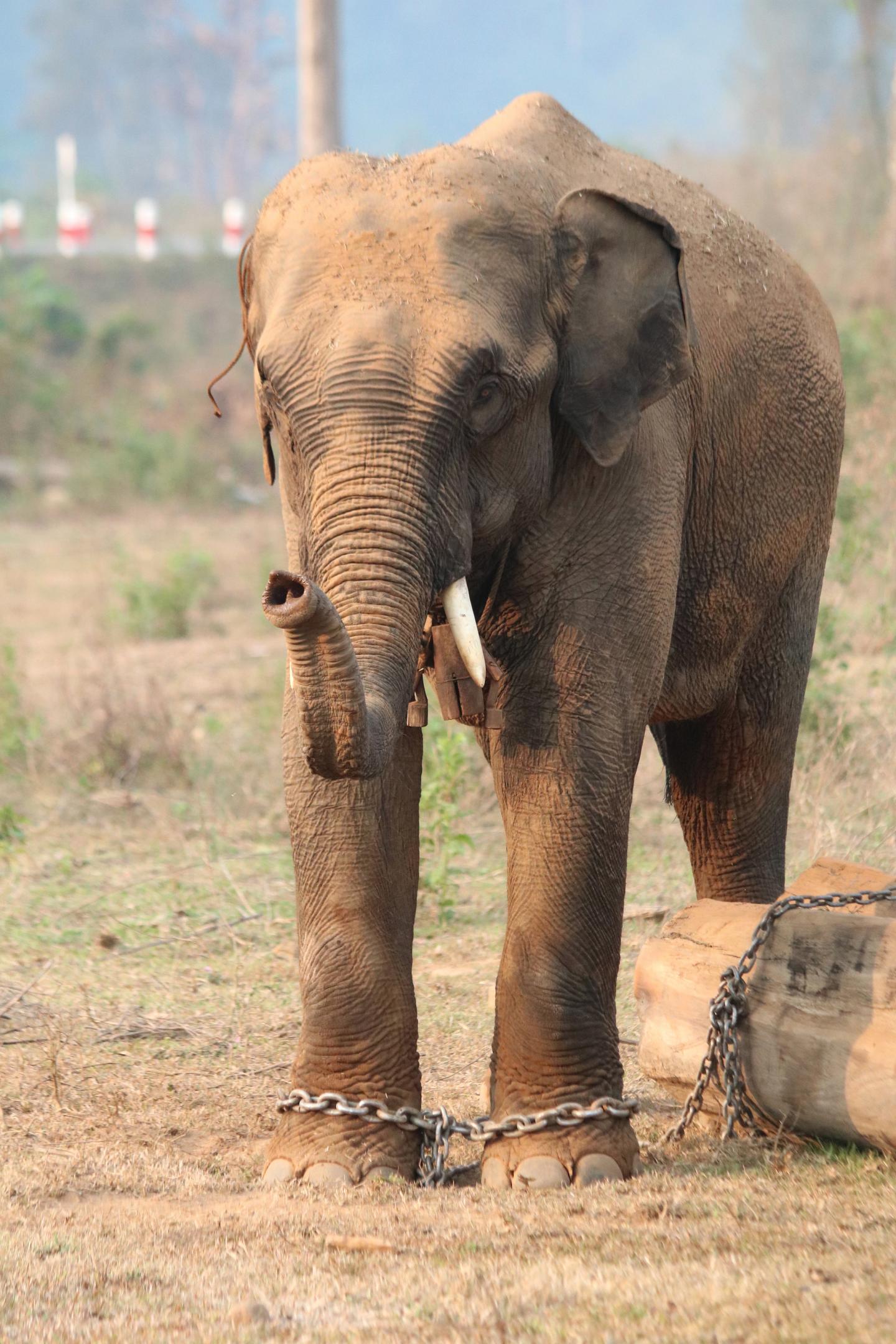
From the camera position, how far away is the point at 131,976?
750cm

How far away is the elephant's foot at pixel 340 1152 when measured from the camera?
499 cm

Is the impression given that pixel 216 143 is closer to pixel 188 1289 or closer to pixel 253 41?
pixel 253 41

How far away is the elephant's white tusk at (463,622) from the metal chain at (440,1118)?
1111 mm

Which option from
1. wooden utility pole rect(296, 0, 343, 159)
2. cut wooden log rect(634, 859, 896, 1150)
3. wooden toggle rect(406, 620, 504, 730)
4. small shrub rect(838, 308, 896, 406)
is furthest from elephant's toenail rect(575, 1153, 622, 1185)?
wooden utility pole rect(296, 0, 343, 159)

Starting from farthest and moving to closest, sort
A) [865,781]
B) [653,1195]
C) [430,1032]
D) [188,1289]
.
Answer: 1. [865,781]
2. [430,1032]
3. [653,1195]
4. [188,1289]

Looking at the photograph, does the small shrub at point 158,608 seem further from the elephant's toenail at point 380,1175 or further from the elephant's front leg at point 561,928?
the elephant's toenail at point 380,1175

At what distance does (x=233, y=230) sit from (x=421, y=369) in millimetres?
38132

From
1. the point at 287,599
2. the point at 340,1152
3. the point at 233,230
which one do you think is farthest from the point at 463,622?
the point at 233,230

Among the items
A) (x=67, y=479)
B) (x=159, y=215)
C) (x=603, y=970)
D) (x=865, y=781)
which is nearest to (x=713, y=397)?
(x=603, y=970)

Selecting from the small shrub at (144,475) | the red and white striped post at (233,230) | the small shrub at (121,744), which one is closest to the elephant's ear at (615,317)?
the small shrub at (121,744)

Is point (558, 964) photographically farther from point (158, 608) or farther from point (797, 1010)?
point (158, 608)

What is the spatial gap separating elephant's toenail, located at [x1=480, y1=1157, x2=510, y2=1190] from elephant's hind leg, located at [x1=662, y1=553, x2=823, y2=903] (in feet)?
7.08

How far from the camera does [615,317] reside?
5160 mm

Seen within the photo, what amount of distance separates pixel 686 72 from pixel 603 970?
15004cm
